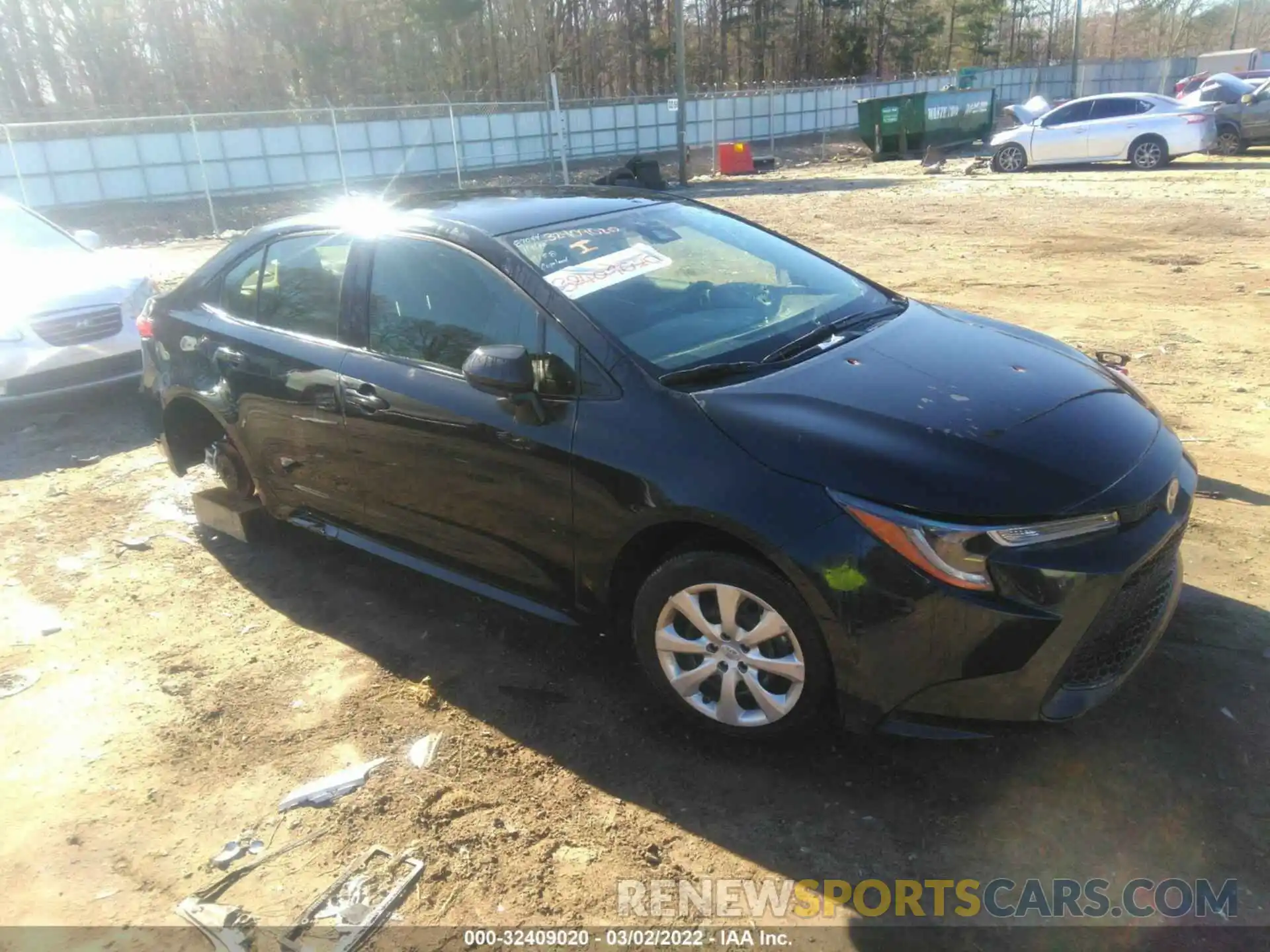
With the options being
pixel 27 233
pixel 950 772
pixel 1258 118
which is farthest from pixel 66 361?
pixel 1258 118

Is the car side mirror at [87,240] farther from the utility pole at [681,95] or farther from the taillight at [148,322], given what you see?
the utility pole at [681,95]

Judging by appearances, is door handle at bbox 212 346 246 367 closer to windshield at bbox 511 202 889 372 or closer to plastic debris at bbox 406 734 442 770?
windshield at bbox 511 202 889 372

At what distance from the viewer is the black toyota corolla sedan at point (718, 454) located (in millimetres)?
2584

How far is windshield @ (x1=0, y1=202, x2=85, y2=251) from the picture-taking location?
789 cm

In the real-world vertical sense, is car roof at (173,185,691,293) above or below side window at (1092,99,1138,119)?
above

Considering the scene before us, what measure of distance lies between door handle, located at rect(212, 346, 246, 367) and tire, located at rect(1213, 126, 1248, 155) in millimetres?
22585

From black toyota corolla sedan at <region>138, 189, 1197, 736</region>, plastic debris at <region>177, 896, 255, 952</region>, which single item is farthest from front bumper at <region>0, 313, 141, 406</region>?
plastic debris at <region>177, 896, 255, 952</region>

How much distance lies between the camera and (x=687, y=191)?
80.8ft

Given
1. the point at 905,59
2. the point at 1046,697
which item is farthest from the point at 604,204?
the point at 905,59

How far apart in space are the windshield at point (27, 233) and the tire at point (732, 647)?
24.4ft

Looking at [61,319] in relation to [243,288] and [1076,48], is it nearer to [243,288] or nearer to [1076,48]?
[243,288]

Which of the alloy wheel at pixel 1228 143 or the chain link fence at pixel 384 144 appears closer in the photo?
the alloy wheel at pixel 1228 143

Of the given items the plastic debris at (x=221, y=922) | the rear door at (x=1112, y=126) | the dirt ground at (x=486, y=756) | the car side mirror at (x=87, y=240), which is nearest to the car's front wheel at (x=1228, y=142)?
the rear door at (x=1112, y=126)

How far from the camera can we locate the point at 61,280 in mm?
7336
